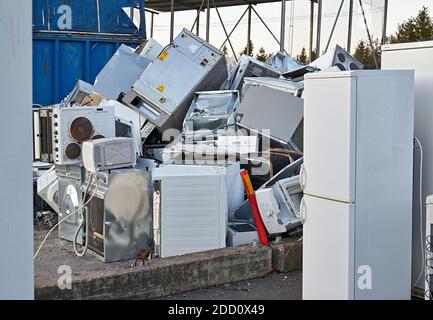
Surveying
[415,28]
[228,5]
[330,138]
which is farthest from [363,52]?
[330,138]

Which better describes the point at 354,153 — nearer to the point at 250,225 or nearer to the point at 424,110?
the point at 424,110

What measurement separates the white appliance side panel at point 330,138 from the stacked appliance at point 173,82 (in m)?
2.81

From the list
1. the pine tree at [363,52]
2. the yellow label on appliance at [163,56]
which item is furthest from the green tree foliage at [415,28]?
the yellow label on appliance at [163,56]

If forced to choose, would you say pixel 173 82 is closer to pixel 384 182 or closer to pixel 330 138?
pixel 330 138

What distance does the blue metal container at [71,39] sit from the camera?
919cm

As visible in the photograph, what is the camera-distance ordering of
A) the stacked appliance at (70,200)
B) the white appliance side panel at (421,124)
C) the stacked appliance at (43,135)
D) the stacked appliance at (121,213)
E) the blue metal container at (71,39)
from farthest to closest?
the blue metal container at (71,39) < the stacked appliance at (43,135) < the stacked appliance at (70,200) < the stacked appliance at (121,213) < the white appliance side panel at (421,124)

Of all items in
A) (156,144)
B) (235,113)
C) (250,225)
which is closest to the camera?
(250,225)

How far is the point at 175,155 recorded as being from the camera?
20.1 feet

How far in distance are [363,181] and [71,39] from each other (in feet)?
21.3

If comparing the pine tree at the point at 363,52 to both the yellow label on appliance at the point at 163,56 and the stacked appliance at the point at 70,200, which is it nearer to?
the yellow label on appliance at the point at 163,56

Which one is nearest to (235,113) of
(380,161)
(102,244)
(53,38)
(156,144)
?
(156,144)

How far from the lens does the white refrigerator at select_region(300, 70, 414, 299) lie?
3.96m
